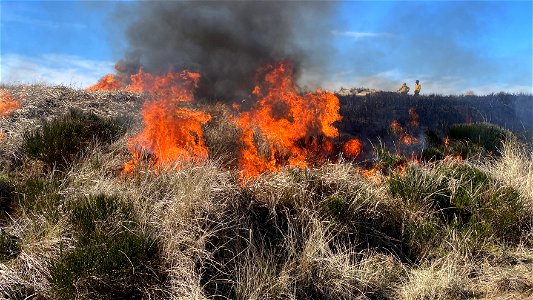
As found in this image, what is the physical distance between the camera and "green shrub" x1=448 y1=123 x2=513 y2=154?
9.65m

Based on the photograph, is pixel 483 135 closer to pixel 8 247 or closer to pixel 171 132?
pixel 171 132

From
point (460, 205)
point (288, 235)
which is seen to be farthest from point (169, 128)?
point (460, 205)

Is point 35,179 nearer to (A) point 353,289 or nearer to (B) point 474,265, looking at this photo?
(A) point 353,289

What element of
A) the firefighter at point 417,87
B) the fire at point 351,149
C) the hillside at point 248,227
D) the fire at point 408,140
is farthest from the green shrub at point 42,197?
the firefighter at point 417,87

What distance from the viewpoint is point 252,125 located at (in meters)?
8.35

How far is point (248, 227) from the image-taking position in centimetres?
463

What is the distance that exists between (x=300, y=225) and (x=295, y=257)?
50cm

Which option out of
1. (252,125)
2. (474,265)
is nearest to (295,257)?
(474,265)

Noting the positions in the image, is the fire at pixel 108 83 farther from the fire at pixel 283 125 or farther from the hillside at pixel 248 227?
the hillside at pixel 248 227

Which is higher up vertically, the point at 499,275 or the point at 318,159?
the point at 318,159

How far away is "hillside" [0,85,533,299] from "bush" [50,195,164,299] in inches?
0.4

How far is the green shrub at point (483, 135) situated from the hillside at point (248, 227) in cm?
274

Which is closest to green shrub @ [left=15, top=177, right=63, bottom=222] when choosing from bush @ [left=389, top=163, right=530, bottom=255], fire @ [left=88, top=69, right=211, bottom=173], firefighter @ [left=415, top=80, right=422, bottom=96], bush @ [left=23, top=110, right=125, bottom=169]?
bush @ [left=23, top=110, right=125, bottom=169]

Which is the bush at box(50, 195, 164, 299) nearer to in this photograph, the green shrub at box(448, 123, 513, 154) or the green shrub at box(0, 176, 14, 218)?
the green shrub at box(0, 176, 14, 218)
